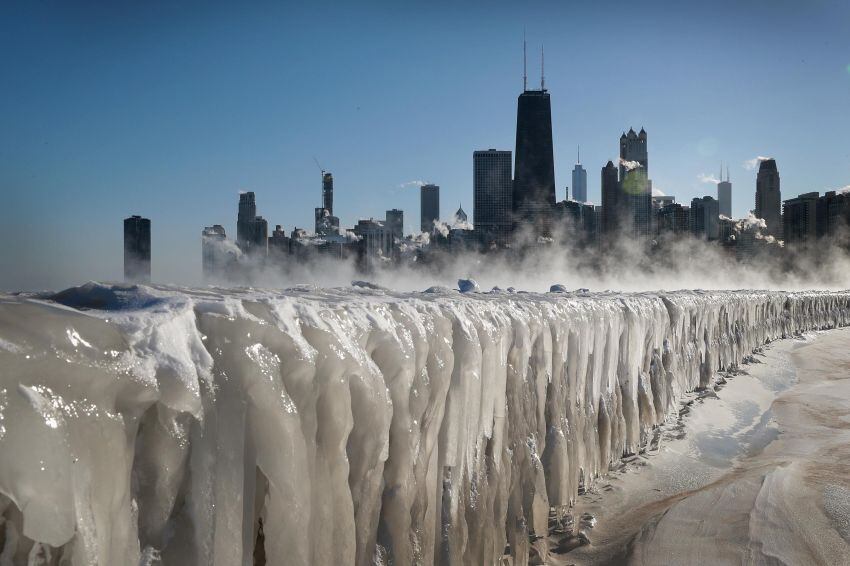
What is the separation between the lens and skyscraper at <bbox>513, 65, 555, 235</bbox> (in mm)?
Result: 111375

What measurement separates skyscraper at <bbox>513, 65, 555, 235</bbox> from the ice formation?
105246 millimetres

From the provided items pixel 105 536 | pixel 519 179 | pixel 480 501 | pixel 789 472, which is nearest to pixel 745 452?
pixel 789 472

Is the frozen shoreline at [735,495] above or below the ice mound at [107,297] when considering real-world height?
below

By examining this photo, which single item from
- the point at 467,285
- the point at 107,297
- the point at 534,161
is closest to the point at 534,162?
the point at 534,161

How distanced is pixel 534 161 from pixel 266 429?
12141cm

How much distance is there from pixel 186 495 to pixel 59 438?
1.53ft

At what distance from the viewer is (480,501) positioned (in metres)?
3.17

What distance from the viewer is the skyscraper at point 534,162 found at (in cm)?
11138

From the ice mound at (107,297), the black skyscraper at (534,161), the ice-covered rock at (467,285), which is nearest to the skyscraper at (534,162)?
the black skyscraper at (534,161)

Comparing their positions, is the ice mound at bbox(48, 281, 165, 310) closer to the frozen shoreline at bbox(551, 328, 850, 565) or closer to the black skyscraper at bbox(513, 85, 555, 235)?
the frozen shoreline at bbox(551, 328, 850, 565)

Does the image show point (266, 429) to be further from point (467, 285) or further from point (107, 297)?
point (467, 285)

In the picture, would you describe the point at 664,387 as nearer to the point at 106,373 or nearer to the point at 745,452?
the point at 745,452

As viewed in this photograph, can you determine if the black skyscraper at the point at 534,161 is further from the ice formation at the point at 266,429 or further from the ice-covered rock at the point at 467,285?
the ice formation at the point at 266,429

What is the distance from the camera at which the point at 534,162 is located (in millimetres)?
119000
